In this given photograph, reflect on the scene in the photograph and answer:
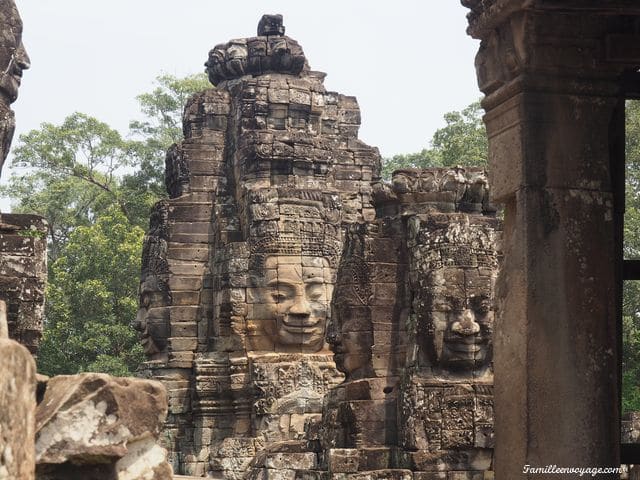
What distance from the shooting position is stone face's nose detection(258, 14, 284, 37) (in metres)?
25.7

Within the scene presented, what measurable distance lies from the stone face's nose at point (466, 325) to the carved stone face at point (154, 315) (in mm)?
10361

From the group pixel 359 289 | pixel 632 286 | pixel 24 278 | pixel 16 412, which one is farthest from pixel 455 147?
pixel 16 412

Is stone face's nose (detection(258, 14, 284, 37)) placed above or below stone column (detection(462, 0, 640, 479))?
above

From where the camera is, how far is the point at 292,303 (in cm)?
2320

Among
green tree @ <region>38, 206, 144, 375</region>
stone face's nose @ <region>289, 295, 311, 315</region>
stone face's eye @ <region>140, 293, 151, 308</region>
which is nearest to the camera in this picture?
stone face's nose @ <region>289, 295, 311, 315</region>

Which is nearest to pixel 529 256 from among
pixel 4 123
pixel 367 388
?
pixel 4 123

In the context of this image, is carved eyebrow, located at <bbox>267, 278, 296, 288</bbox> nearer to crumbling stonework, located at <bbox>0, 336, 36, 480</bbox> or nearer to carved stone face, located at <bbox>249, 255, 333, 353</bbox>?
carved stone face, located at <bbox>249, 255, 333, 353</bbox>

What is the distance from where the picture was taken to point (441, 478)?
14836mm

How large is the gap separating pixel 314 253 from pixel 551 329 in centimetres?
1687

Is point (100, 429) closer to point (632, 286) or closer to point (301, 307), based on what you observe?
point (301, 307)

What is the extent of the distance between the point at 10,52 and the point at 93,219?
36.7 m

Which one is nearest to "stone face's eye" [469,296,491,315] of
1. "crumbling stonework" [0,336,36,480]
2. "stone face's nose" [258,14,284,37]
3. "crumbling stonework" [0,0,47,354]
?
"crumbling stonework" [0,0,47,354]

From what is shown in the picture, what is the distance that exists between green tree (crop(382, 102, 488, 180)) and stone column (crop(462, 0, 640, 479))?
103ft

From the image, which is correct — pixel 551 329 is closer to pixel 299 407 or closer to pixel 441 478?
pixel 441 478
